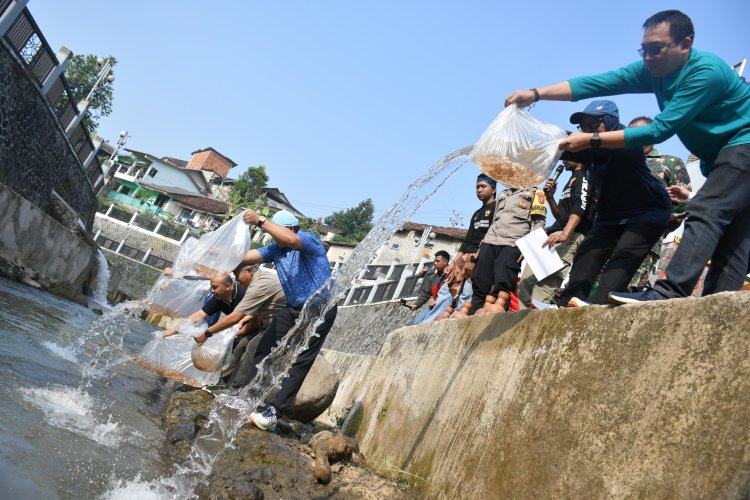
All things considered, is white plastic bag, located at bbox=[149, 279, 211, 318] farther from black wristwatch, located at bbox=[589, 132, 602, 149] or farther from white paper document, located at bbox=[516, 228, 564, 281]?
black wristwatch, located at bbox=[589, 132, 602, 149]

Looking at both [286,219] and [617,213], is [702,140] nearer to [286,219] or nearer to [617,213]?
[617,213]

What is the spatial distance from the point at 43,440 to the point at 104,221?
4248cm

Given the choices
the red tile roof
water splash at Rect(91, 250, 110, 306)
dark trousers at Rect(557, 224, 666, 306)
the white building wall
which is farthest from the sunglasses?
the white building wall

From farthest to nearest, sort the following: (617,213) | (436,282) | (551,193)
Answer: (436,282)
(551,193)
(617,213)

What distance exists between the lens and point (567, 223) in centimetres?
443

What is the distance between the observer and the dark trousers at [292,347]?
4617 mm

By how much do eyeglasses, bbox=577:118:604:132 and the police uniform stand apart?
1171mm

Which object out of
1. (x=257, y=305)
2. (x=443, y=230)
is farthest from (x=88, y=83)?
(x=257, y=305)

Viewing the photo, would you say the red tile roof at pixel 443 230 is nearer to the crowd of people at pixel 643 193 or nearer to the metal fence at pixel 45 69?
the metal fence at pixel 45 69

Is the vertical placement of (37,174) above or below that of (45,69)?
below

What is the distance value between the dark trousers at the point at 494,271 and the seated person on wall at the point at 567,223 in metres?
0.28

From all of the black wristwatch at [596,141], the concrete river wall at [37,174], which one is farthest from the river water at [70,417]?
the concrete river wall at [37,174]

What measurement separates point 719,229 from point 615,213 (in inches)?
33.3

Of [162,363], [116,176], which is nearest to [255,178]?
[116,176]
